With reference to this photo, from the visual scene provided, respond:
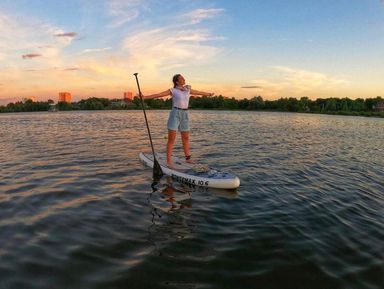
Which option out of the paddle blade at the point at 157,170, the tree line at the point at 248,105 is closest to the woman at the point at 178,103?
the paddle blade at the point at 157,170

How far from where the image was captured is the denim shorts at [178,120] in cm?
1248

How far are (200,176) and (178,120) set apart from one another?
255cm

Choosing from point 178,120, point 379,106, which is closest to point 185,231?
point 178,120

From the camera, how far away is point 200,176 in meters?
11.2

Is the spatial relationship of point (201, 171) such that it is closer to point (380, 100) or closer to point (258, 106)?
point (258, 106)

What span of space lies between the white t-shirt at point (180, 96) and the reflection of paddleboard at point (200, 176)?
2.34 m

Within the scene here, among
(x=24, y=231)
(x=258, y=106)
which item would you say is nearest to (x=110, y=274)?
(x=24, y=231)

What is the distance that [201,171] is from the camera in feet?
38.2

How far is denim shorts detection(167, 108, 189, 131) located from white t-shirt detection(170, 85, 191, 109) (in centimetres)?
23

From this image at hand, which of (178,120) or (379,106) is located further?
(379,106)

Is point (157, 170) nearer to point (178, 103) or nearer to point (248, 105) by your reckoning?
point (178, 103)

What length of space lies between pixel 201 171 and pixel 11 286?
741 centimetres

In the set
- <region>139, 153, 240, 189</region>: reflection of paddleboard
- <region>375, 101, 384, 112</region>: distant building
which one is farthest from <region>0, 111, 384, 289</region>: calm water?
<region>375, 101, 384, 112</region>: distant building

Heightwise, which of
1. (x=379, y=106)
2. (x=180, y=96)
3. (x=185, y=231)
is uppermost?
(x=379, y=106)
